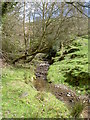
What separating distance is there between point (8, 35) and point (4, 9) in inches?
136

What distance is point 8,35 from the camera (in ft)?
23.8

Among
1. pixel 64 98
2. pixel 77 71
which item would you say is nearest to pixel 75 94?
pixel 64 98

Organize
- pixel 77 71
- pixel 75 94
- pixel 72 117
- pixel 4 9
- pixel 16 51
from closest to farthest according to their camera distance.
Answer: pixel 72 117
pixel 4 9
pixel 75 94
pixel 77 71
pixel 16 51

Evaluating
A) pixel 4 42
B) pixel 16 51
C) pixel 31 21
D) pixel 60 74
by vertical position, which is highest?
pixel 31 21

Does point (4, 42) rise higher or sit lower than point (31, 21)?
lower

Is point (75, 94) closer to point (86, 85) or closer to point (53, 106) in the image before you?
point (86, 85)

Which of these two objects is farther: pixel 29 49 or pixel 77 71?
pixel 29 49

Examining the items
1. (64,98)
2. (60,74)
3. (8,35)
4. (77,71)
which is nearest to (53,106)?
(64,98)

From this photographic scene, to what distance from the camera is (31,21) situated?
8508mm

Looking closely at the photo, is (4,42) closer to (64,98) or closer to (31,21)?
(31,21)

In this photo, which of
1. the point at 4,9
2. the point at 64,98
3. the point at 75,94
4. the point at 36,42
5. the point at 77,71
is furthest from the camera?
the point at 36,42

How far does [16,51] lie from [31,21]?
2.17 meters

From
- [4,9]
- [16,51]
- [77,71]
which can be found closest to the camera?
[4,9]

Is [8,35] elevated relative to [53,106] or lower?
elevated
